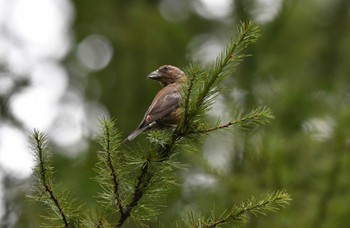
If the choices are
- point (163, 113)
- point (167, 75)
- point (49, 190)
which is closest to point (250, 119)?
point (49, 190)

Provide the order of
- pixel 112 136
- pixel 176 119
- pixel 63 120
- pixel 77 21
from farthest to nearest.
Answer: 1. pixel 77 21
2. pixel 63 120
3. pixel 176 119
4. pixel 112 136

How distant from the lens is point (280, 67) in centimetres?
919

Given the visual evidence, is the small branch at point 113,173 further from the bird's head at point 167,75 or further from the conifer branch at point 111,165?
the bird's head at point 167,75

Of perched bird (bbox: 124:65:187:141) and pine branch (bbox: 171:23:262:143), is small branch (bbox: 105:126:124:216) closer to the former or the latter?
pine branch (bbox: 171:23:262:143)

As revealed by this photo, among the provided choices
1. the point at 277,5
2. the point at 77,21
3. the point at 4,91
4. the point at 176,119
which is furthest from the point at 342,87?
the point at 77,21

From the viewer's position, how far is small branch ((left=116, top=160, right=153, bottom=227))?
13.1 feet

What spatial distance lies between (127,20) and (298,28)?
244 centimetres

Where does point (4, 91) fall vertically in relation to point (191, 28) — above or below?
below

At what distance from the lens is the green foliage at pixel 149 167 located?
3854mm

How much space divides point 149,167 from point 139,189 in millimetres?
124

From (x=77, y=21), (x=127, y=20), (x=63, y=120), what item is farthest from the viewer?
(x=77, y=21)

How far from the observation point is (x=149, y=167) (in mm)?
4047

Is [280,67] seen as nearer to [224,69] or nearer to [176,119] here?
[176,119]

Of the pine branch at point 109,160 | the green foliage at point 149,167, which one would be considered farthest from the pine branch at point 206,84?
the pine branch at point 109,160
